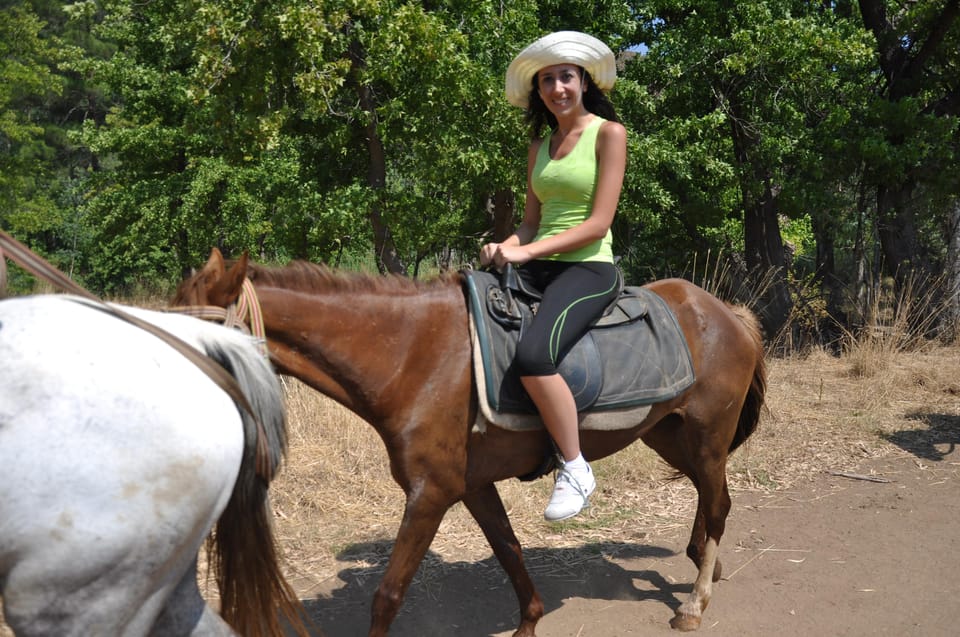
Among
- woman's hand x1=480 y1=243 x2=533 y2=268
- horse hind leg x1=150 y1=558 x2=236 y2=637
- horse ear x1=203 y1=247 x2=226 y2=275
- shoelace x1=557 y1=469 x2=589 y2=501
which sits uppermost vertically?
woman's hand x1=480 y1=243 x2=533 y2=268

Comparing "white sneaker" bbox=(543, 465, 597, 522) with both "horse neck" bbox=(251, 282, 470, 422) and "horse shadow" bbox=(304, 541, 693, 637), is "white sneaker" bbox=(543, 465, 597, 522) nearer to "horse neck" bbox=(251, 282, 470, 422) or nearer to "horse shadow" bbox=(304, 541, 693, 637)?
"horse neck" bbox=(251, 282, 470, 422)

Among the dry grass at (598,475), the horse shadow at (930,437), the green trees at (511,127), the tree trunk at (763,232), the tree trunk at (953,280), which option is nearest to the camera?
the dry grass at (598,475)

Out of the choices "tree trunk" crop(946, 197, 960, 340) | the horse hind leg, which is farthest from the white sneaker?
"tree trunk" crop(946, 197, 960, 340)

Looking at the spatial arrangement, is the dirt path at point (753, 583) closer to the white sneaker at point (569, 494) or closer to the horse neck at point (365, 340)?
the white sneaker at point (569, 494)

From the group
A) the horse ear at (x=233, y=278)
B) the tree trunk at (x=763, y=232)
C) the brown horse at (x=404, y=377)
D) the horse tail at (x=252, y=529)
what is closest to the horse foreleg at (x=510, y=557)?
the brown horse at (x=404, y=377)

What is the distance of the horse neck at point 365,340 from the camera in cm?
298

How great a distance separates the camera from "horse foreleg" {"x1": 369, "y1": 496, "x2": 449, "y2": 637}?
9.94 feet

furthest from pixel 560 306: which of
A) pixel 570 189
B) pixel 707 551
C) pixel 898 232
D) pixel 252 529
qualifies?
pixel 898 232

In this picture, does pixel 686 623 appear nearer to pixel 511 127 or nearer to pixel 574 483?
pixel 574 483

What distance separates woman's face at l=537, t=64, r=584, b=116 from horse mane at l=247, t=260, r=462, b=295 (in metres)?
Answer: 0.83

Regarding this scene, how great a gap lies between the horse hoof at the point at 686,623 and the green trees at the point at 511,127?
5.83m

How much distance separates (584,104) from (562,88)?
0.95 ft

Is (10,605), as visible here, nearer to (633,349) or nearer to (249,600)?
(249,600)

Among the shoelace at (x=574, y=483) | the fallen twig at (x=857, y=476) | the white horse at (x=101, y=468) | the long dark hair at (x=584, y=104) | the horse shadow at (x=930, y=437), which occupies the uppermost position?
the long dark hair at (x=584, y=104)
